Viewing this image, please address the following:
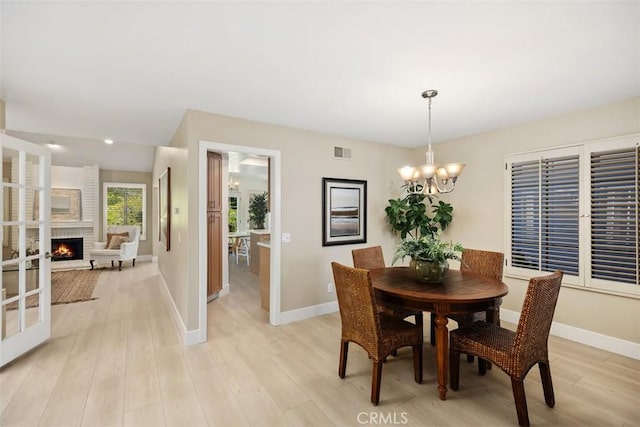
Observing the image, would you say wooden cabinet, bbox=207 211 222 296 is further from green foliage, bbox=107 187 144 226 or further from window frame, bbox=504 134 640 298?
green foliage, bbox=107 187 144 226

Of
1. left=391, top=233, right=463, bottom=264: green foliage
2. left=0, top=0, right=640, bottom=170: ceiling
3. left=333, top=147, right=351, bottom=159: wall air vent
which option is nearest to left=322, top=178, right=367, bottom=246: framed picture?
left=333, top=147, right=351, bottom=159: wall air vent

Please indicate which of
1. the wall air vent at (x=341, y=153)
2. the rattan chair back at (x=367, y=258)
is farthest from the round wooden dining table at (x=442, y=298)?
the wall air vent at (x=341, y=153)

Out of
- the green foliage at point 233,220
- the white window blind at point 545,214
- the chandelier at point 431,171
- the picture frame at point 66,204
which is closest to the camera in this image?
the chandelier at point 431,171

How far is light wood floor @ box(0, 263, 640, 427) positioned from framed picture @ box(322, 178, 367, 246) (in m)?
1.30

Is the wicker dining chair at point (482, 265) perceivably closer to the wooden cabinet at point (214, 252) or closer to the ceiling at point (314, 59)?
the ceiling at point (314, 59)

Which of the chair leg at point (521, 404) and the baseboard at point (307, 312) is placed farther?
the baseboard at point (307, 312)

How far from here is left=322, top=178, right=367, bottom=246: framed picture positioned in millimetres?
4004

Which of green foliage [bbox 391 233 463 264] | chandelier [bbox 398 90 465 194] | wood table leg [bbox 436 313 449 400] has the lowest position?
wood table leg [bbox 436 313 449 400]

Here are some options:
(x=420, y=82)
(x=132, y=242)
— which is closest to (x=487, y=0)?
(x=420, y=82)

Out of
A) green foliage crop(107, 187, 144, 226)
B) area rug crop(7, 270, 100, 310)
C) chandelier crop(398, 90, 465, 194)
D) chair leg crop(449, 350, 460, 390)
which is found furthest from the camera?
green foliage crop(107, 187, 144, 226)

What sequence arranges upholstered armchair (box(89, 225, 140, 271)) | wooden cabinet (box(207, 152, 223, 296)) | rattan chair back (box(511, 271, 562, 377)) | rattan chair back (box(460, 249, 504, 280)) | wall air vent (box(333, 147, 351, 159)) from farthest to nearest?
1. upholstered armchair (box(89, 225, 140, 271))
2. wooden cabinet (box(207, 152, 223, 296))
3. wall air vent (box(333, 147, 351, 159))
4. rattan chair back (box(460, 249, 504, 280))
5. rattan chair back (box(511, 271, 562, 377))

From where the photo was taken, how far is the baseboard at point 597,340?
2.80 meters

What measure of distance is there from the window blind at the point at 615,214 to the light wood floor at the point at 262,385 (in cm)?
86

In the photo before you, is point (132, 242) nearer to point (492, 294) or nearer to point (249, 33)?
point (249, 33)
